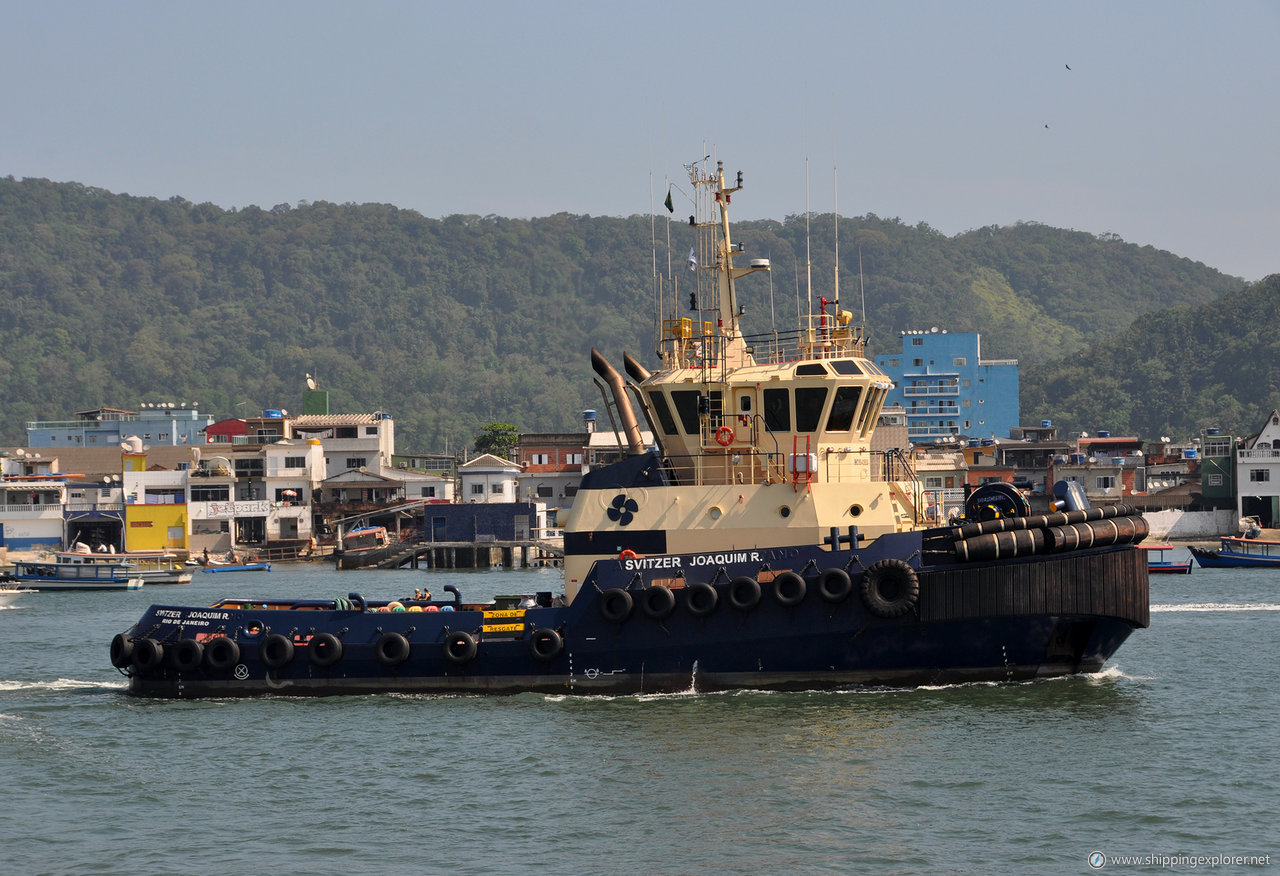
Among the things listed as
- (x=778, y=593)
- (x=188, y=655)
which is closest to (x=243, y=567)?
(x=188, y=655)

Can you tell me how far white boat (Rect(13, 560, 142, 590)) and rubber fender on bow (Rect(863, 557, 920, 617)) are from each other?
4093 cm

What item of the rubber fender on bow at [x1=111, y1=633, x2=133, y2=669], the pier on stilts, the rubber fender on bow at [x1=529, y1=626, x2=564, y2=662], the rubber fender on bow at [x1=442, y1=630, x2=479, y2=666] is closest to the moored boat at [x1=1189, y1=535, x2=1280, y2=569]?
the pier on stilts

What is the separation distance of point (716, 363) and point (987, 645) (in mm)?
5728

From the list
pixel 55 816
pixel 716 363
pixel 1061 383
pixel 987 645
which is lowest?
pixel 55 816

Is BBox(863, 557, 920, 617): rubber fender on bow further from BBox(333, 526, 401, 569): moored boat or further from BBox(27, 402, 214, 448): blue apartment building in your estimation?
BBox(27, 402, 214, 448): blue apartment building

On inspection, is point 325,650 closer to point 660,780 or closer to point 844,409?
point 660,780

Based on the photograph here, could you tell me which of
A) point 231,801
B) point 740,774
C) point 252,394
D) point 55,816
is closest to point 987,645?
point 740,774

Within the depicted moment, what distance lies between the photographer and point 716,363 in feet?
72.5

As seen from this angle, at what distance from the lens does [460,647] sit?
2111cm

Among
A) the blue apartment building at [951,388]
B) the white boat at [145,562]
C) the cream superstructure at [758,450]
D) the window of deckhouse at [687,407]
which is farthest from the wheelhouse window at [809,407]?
the blue apartment building at [951,388]

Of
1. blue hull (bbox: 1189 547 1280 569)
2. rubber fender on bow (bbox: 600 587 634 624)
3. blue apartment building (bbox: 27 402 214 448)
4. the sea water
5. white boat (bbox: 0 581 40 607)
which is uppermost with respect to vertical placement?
blue apartment building (bbox: 27 402 214 448)

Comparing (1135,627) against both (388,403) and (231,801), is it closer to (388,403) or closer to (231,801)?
(231,801)

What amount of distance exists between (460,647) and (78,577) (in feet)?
123

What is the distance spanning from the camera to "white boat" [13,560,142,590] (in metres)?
53.7
